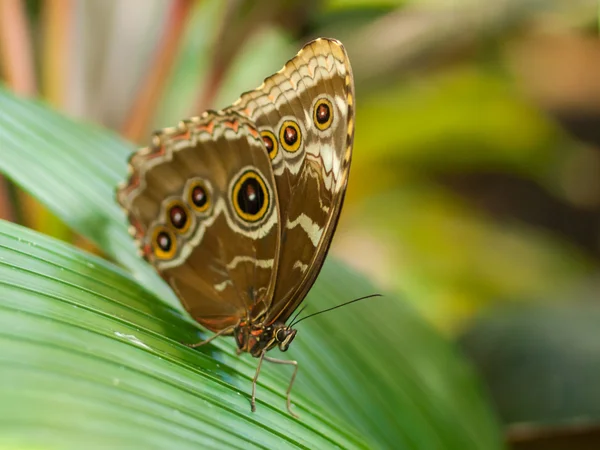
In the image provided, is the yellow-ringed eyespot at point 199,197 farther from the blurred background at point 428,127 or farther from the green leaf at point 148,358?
the blurred background at point 428,127

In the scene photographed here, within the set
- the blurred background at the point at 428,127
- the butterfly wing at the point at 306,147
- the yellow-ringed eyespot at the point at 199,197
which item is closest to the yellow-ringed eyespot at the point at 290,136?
the butterfly wing at the point at 306,147

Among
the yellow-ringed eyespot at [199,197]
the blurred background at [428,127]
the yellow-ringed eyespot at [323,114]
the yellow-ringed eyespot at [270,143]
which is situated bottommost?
the blurred background at [428,127]

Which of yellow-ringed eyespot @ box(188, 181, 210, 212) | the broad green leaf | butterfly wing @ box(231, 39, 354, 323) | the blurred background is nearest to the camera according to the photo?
the broad green leaf

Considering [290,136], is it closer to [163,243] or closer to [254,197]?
[254,197]

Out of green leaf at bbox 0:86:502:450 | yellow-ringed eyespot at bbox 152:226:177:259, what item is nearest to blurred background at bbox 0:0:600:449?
green leaf at bbox 0:86:502:450

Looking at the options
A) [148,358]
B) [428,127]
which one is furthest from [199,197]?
[428,127]

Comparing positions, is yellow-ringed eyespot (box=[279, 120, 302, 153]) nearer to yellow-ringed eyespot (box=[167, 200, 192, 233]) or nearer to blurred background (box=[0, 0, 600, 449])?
yellow-ringed eyespot (box=[167, 200, 192, 233])

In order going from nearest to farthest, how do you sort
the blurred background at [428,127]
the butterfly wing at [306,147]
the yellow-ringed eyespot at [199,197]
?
the butterfly wing at [306,147], the yellow-ringed eyespot at [199,197], the blurred background at [428,127]
